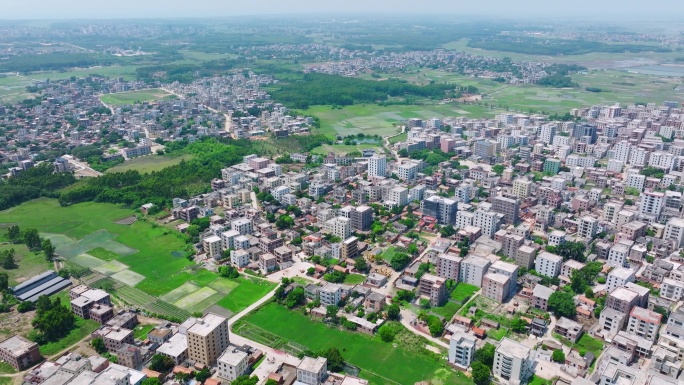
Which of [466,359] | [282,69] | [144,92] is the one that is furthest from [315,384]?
[282,69]

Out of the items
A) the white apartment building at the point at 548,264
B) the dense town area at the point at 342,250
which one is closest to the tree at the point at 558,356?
the dense town area at the point at 342,250

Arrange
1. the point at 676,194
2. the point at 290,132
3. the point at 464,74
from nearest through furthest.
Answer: the point at 676,194 → the point at 290,132 → the point at 464,74

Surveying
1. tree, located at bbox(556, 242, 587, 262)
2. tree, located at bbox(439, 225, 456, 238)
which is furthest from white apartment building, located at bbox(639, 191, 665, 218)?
tree, located at bbox(439, 225, 456, 238)

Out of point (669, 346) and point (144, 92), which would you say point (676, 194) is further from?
point (144, 92)

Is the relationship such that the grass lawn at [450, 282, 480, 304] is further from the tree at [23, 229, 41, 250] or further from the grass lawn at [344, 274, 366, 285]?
the tree at [23, 229, 41, 250]

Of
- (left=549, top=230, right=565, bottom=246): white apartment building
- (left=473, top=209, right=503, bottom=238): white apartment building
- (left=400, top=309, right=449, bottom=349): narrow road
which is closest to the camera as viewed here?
(left=400, top=309, right=449, bottom=349): narrow road

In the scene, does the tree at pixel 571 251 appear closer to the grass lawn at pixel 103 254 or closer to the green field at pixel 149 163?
the grass lawn at pixel 103 254
